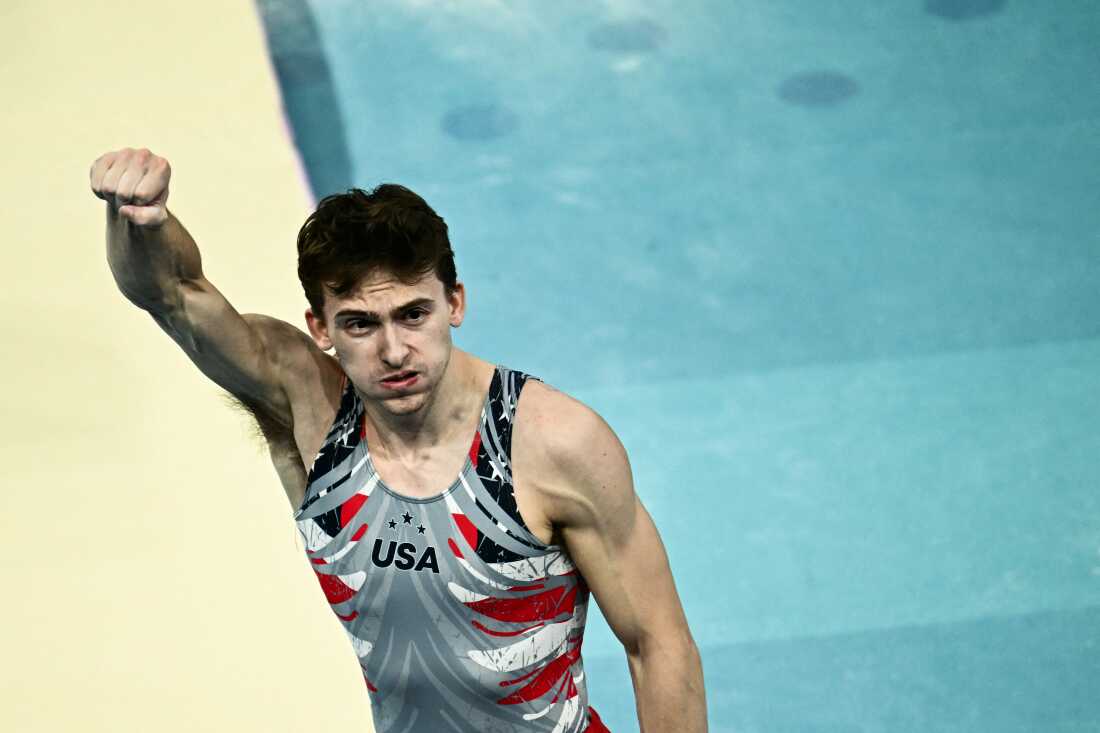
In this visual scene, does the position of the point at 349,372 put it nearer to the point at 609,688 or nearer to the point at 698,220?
the point at 609,688

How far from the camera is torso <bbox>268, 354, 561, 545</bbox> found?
102 inches

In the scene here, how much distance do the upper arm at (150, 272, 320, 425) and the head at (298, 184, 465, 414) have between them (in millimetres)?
177

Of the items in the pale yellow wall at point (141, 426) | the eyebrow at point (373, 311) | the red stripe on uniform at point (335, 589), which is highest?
the pale yellow wall at point (141, 426)

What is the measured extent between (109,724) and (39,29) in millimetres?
4432

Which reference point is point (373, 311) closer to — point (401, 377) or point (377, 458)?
point (401, 377)

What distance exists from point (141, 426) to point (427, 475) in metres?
2.89

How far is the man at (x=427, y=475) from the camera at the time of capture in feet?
8.24

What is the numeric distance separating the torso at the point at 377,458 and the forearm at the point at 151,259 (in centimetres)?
29

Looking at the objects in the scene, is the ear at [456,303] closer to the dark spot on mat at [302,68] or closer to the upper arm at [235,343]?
the upper arm at [235,343]

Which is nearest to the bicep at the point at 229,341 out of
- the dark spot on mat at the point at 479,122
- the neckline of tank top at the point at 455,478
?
the neckline of tank top at the point at 455,478

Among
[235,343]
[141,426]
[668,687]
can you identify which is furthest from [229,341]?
[141,426]

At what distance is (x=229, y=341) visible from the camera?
263 centimetres

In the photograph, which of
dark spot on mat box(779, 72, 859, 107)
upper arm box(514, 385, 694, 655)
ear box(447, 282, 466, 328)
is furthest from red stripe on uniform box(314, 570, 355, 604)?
dark spot on mat box(779, 72, 859, 107)

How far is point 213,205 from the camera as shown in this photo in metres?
6.27
